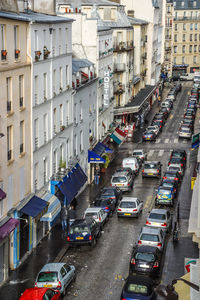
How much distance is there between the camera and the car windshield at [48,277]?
32.8m

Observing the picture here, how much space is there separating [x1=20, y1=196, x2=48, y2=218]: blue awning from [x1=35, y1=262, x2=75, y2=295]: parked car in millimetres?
5907

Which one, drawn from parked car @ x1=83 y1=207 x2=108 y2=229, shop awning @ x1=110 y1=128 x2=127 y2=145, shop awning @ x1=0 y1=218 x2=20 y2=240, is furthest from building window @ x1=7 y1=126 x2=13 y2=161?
shop awning @ x1=110 y1=128 x2=127 y2=145

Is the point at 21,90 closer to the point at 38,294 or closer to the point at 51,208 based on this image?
the point at 51,208

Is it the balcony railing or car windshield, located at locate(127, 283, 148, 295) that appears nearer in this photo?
car windshield, located at locate(127, 283, 148, 295)

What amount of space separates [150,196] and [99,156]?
24.4 feet

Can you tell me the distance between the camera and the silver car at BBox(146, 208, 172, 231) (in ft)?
150

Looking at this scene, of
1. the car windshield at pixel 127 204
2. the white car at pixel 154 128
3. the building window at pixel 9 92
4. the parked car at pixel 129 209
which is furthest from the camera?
the white car at pixel 154 128

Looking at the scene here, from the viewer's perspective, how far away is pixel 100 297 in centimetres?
3388

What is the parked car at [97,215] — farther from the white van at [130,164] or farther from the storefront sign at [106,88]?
the storefront sign at [106,88]

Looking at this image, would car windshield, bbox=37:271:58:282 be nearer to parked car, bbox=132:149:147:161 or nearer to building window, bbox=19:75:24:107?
building window, bbox=19:75:24:107

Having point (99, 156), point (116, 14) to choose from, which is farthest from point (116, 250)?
point (116, 14)

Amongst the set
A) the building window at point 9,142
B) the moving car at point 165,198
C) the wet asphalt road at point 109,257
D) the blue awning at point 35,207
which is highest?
the building window at point 9,142

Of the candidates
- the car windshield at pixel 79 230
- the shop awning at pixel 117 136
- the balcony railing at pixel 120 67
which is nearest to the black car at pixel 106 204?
the car windshield at pixel 79 230

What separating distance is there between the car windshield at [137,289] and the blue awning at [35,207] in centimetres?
1028
